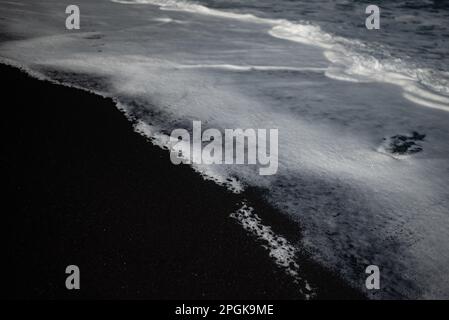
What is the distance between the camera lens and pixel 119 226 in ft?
7.05

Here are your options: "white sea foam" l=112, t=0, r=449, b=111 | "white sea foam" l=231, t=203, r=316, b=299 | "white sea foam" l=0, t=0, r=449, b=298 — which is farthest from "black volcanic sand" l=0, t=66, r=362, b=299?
"white sea foam" l=112, t=0, r=449, b=111

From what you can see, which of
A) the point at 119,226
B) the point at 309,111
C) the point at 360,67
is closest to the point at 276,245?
the point at 119,226

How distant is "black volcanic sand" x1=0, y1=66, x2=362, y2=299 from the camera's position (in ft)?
6.13

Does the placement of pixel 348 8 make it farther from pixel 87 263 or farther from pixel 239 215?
pixel 87 263

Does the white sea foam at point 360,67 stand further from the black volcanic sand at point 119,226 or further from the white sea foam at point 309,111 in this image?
the black volcanic sand at point 119,226

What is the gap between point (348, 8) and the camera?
29.2 ft

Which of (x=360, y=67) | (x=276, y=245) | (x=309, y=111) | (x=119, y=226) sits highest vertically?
(x=360, y=67)

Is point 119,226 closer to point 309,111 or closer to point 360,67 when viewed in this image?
point 309,111

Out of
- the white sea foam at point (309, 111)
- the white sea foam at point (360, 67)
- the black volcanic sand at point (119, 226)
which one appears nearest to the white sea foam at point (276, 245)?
the black volcanic sand at point (119, 226)

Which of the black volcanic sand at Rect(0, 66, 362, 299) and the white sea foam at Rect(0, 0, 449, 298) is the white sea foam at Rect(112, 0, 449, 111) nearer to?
the white sea foam at Rect(0, 0, 449, 298)

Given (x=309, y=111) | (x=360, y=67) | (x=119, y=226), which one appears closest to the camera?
(x=119, y=226)

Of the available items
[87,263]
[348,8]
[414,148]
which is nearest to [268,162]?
[414,148]

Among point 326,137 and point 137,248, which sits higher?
point 326,137
